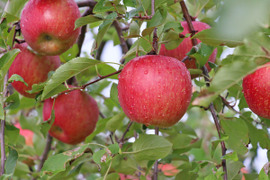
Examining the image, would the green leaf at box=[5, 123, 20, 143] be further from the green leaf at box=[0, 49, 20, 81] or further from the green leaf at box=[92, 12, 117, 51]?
the green leaf at box=[92, 12, 117, 51]

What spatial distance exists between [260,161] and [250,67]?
5.93 feet

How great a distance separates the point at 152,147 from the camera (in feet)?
3.56

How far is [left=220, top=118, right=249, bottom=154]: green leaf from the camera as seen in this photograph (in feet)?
3.55

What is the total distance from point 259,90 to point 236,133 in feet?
0.72

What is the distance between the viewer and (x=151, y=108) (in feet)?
3.05

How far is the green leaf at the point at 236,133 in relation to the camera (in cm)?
108

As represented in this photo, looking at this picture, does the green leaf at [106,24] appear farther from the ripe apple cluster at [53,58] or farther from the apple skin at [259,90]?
the apple skin at [259,90]

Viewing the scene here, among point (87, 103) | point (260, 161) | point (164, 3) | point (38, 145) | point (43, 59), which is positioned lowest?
point (260, 161)

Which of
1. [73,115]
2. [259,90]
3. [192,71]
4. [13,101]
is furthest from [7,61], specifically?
[259,90]

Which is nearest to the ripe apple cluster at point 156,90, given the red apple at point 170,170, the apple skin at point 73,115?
the apple skin at point 73,115

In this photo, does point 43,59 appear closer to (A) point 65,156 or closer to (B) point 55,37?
(B) point 55,37

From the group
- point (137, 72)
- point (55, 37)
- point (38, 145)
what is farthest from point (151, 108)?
point (38, 145)

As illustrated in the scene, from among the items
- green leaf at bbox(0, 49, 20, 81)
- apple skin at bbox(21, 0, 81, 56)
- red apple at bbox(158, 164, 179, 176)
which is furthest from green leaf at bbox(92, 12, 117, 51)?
red apple at bbox(158, 164, 179, 176)

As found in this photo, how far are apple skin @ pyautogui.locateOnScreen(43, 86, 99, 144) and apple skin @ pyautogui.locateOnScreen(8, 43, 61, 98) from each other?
102 mm
